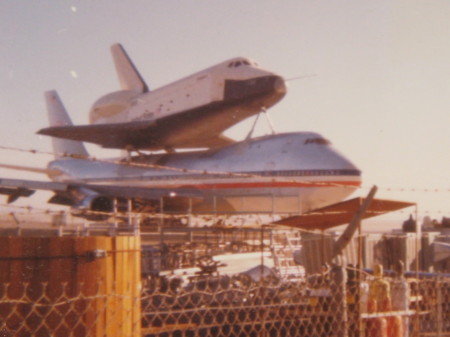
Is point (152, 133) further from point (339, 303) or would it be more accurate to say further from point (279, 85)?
point (339, 303)

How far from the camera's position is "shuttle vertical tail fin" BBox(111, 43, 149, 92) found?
46.6 m

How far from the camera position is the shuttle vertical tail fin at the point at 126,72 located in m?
46.6

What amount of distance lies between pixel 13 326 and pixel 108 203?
25.3m

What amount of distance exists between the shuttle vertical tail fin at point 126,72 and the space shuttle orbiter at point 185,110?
182 inches

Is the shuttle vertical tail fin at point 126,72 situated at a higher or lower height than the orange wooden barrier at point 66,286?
higher

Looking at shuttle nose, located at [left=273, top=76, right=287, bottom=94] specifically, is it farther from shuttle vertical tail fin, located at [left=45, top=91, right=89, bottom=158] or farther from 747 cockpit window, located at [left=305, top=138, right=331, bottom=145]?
shuttle vertical tail fin, located at [left=45, top=91, right=89, bottom=158]

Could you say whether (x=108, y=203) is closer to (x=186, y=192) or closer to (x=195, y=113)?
(x=186, y=192)

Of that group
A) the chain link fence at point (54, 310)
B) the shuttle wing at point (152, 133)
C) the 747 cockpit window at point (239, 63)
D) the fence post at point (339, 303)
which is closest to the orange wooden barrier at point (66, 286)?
the chain link fence at point (54, 310)

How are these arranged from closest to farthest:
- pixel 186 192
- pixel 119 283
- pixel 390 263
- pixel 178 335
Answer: pixel 119 283 → pixel 178 335 → pixel 390 263 → pixel 186 192

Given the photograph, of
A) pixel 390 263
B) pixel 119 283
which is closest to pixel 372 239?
pixel 390 263

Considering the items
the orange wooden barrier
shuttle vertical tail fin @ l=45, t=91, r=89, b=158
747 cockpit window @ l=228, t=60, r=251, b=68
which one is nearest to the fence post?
the orange wooden barrier

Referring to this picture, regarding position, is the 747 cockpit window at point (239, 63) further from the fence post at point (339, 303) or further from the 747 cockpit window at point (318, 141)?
the fence post at point (339, 303)

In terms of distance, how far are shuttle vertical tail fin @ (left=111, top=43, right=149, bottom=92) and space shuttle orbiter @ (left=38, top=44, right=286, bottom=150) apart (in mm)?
4627

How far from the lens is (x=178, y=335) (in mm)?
7520
